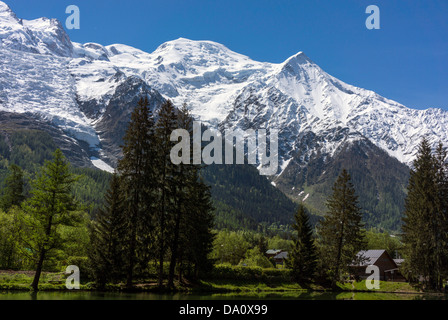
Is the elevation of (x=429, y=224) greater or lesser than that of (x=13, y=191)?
lesser

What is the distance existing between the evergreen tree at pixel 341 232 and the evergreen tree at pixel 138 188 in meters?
26.8

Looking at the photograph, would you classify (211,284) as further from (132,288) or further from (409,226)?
(409,226)

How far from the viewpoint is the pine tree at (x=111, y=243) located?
35.2 meters

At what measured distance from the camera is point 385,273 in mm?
91000

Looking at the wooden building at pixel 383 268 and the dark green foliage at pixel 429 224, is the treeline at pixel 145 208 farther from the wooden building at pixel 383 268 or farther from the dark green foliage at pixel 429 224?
the wooden building at pixel 383 268

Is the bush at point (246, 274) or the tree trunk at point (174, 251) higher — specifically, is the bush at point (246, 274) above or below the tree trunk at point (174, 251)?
below

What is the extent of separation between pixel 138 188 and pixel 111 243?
5360 millimetres

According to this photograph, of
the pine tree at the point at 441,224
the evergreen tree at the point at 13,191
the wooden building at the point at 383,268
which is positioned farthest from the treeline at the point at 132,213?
the wooden building at the point at 383,268

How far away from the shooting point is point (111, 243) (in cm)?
3612

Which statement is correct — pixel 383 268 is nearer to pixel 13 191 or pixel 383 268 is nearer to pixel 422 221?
pixel 422 221

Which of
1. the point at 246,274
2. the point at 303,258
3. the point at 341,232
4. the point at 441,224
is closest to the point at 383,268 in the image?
the point at 303,258

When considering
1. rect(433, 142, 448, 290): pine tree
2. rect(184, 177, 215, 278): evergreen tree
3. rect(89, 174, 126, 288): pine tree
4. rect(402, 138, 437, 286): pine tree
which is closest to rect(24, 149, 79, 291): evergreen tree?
rect(89, 174, 126, 288): pine tree

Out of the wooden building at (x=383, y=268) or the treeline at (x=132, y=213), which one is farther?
the wooden building at (x=383, y=268)
